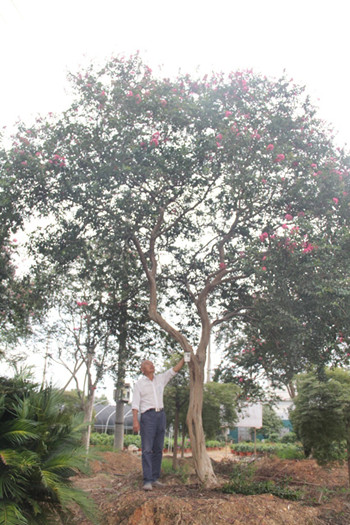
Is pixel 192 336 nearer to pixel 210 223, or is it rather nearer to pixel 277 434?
pixel 210 223

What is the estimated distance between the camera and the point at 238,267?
8273 millimetres

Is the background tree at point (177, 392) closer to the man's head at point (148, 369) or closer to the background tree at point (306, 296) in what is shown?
the background tree at point (306, 296)

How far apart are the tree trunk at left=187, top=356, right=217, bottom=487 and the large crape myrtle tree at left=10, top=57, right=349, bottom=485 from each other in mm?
22

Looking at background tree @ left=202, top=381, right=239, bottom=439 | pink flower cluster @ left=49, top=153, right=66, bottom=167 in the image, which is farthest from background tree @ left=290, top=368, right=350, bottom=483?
pink flower cluster @ left=49, top=153, right=66, bottom=167

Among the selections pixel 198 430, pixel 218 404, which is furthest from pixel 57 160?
pixel 218 404

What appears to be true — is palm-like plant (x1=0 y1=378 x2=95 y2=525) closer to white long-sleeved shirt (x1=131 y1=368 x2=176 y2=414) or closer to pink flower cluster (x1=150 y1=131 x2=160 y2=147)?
white long-sleeved shirt (x1=131 y1=368 x2=176 y2=414)

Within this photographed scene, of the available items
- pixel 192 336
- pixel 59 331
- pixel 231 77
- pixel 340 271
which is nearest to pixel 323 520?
pixel 340 271

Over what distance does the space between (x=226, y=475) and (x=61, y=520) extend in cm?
457

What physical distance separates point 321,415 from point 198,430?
5.65 meters

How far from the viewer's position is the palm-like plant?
399 centimetres

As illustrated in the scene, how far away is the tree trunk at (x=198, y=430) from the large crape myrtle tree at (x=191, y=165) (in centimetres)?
2

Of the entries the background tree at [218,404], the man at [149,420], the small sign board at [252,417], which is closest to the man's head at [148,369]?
the man at [149,420]

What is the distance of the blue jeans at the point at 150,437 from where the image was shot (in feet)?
20.1

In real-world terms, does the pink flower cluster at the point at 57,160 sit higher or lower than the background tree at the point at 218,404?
higher
